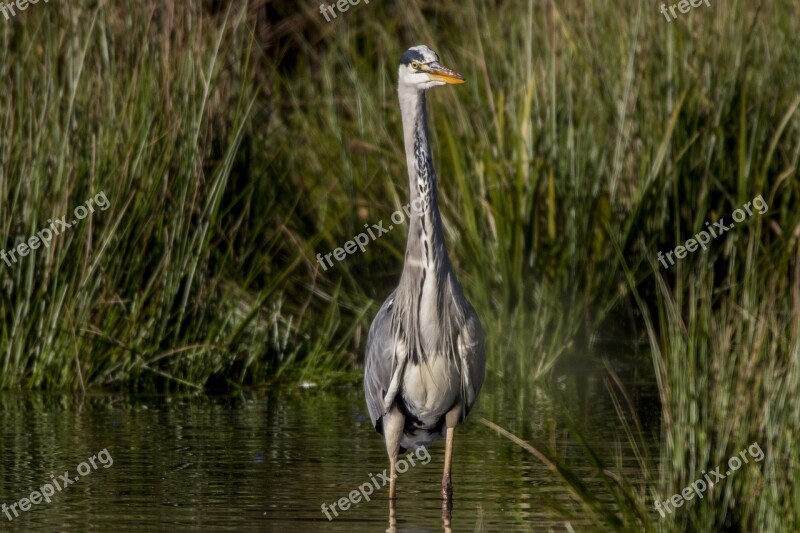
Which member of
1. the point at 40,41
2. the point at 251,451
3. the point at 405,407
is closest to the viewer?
the point at 405,407

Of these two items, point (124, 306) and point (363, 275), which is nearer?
point (124, 306)

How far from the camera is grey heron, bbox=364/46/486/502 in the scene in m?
6.57

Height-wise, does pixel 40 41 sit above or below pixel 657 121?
above

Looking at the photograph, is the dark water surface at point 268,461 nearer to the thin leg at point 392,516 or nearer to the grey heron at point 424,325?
the thin leg at point 392,516

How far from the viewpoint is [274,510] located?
239 inches

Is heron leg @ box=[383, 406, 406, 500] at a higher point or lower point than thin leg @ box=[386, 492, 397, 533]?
higher

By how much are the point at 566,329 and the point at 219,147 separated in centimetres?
248

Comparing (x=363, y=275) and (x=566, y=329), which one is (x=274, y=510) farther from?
(x=363, y=275)

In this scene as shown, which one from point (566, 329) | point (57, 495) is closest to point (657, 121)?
point (566, 329)

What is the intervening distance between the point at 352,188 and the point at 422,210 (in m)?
4.10
